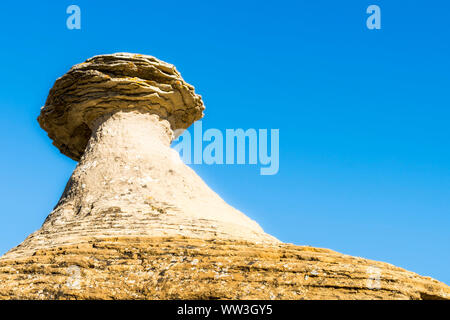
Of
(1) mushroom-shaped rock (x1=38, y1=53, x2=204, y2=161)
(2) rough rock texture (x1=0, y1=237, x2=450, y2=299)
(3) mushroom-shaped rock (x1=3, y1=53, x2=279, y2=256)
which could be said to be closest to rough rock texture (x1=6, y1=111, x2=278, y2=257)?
(3) mushroom-shaped rock (x1=3, y1=53, x2=279, y2=256)

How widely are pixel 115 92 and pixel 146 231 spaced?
5.68 metres

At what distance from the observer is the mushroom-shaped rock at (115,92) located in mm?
12945

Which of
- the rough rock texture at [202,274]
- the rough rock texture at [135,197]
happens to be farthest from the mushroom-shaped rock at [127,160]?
the rough rock texture at [202,274]

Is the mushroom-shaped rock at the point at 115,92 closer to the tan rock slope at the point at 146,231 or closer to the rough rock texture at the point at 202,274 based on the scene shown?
the tan rock slope at the point at 146,231

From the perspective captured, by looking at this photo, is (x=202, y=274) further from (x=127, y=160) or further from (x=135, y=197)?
(x=127, y=160)

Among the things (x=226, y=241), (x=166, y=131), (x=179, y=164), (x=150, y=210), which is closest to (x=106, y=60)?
(x=166, y=131)

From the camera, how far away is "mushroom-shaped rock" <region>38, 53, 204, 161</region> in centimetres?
1295

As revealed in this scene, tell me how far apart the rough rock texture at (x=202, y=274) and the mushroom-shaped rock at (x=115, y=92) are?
5956mm

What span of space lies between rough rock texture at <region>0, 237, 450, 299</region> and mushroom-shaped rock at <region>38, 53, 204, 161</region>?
5.96 meters

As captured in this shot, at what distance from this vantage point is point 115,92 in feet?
42.5

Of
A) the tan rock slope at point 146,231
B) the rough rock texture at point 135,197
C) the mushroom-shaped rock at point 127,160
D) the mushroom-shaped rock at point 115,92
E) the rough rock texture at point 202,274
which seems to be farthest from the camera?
the mushroom-shaped rock at point 115,92

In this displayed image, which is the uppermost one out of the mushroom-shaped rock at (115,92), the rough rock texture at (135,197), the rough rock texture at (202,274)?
the mushroom-shaped rock at (115,92)

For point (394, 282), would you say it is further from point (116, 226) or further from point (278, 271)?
point (116, 226)
